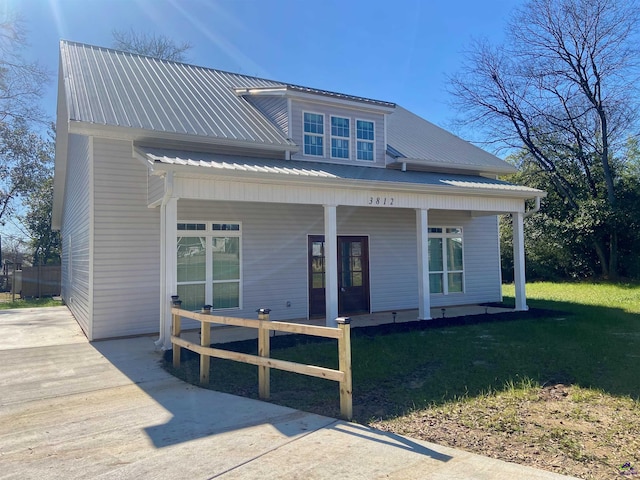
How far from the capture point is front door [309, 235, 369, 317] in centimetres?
1165

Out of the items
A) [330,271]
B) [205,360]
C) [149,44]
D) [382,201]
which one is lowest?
[205,360]

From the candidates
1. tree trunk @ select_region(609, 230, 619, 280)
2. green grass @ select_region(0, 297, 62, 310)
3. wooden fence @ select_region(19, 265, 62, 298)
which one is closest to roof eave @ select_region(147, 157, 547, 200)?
tree trunk @ select_region(609, 230, 619, 280)

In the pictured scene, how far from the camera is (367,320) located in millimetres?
11062

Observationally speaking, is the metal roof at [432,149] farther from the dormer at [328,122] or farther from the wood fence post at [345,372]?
the wood fence post at [345,372]

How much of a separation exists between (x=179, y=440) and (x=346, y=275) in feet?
27.5

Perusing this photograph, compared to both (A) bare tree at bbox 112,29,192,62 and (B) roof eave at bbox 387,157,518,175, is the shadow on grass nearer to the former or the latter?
(B) roof eave at bbox 387,157,518,175

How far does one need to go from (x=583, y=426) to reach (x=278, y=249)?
767 centimetres

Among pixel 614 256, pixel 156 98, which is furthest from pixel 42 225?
pixel 614 256

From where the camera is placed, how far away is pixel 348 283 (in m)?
12.3

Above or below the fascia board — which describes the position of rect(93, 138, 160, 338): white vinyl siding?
below

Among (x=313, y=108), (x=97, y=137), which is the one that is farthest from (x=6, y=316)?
(x=313, y=108)

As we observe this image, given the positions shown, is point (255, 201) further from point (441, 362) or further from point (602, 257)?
point (602, 257)

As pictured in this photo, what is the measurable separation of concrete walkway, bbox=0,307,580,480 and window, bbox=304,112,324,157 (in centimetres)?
684

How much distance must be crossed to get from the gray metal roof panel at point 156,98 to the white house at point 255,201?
2.2 inches
